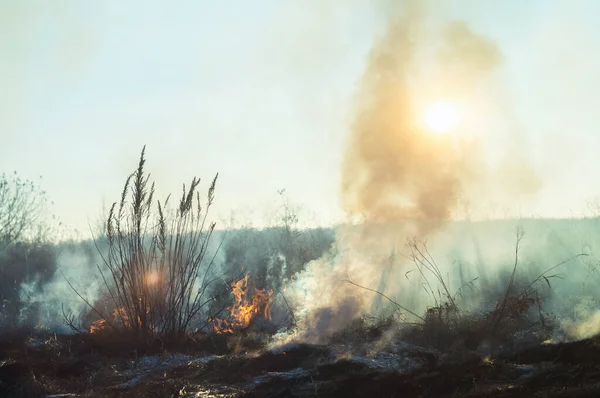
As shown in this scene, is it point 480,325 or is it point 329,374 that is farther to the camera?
point 480,325

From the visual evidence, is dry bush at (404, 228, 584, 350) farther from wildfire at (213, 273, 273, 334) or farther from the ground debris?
wildfire at (213, 273, 273, 334)

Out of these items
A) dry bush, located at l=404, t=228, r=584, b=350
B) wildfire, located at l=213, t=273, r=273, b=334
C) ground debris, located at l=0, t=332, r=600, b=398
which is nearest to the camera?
ground debris, located at l=0, t=332, r=600, b=398

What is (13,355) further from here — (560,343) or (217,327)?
(560,343)

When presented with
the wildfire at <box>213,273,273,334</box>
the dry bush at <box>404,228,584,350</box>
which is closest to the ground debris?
the dry bush at <box>404,228,584,350</box>

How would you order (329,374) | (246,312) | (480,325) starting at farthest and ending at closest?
(246,312)
(480,325)
(329,374)

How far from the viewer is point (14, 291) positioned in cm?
1705

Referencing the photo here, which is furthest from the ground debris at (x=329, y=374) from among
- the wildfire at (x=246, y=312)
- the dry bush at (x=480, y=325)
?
the wildfire at (x=246, y=312)

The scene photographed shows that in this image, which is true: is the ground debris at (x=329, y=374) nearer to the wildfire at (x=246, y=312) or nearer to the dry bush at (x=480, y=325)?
the dry bush at (x=480, y=325)

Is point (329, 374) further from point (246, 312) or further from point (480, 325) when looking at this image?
point (246, 312)

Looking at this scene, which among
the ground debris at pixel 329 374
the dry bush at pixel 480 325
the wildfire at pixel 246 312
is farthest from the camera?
the wildfire at pixel 246 312

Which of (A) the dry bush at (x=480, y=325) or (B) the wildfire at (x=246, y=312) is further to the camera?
(B) the wildfire at (x=246, y=312)

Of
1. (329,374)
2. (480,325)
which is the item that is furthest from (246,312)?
Answer: (329,374)

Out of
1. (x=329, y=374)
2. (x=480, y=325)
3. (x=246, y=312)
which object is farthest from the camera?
(x=246, y=312)

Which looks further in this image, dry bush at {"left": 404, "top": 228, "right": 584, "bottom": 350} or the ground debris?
dry bush at {"left": 404, "top": 228, "right": 584, "bottom": 350}
